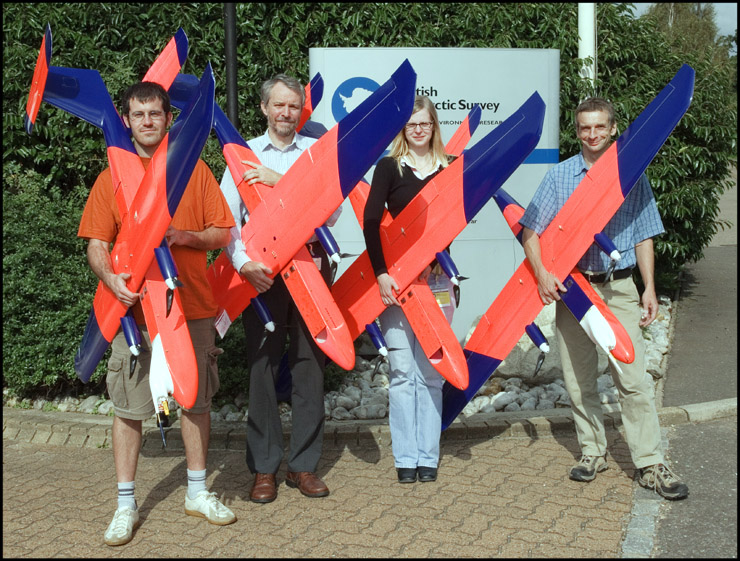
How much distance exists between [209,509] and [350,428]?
1.40 m

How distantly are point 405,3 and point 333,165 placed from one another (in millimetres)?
4724

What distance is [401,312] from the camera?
4.46 m

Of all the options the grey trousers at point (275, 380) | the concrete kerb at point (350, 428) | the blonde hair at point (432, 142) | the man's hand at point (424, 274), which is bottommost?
the concrete kerb at point (350, 428)

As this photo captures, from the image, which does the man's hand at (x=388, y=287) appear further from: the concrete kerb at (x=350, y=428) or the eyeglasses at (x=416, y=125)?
the concrete kerb at (x=350, y=428)

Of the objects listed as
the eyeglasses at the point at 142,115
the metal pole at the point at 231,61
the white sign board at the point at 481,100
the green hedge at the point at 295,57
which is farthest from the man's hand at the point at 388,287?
the green hedge at the point at 295,57

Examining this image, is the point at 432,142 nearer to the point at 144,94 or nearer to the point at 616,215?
the point at 616,215

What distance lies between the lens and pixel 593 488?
4.42 meters

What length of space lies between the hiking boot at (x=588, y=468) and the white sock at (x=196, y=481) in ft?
6.11

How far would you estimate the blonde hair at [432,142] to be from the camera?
435cm

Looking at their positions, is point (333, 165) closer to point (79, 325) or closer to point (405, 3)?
point (79, 325)

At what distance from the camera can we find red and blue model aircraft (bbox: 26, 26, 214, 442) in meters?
3.46

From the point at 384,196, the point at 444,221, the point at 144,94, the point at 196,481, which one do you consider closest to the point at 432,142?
the point at 384,196

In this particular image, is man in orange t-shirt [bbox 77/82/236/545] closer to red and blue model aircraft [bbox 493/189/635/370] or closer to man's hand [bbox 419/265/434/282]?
man's hand [bbox 419/265/434/282]

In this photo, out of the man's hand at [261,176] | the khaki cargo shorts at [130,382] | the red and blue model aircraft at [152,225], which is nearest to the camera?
the red and blue model aircraft at [152,225]
